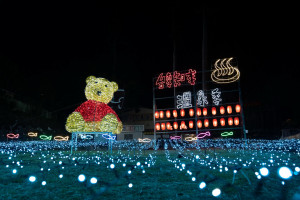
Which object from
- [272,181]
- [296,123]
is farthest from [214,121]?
[272,181]

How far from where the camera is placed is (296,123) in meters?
25.6

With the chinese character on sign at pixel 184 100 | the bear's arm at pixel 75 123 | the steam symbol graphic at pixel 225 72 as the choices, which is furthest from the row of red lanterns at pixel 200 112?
the bear's arm at pixel 75 123

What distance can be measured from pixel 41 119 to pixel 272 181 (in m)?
24.1

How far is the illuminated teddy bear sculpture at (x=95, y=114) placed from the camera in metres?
11.3

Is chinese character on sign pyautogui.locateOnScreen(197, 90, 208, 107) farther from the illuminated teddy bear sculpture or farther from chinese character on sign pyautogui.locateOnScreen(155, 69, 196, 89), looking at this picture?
the illuminated teddy bear sculpture

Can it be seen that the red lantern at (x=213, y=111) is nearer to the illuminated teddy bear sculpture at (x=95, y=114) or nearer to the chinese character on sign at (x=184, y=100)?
the chinese character on sign at (x=184, y=100)

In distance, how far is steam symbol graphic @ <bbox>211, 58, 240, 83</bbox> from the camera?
21477 mm

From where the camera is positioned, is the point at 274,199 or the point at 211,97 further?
the point at 211,97

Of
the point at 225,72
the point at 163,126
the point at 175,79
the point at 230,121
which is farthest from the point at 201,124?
the point at 225,72

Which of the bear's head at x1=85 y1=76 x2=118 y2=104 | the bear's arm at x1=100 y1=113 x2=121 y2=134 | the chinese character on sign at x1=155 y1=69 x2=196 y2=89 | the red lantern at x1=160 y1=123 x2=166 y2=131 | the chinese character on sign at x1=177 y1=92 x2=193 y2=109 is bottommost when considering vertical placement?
the bear's arm at x1=100 y1=113 x2=121 y2=134

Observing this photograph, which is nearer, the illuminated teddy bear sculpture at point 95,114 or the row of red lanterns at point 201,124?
the illuminated teddy bear sculpture at point 95,114

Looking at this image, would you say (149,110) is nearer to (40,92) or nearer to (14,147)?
(40,92)

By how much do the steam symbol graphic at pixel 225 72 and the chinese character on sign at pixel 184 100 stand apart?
275 centimetres

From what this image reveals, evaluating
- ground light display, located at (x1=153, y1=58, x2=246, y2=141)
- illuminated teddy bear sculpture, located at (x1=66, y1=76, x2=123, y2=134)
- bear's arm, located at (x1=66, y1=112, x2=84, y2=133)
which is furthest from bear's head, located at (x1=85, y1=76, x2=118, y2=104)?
ground light display, located at (x1=153, y1=58, x2=246, y2=141)
